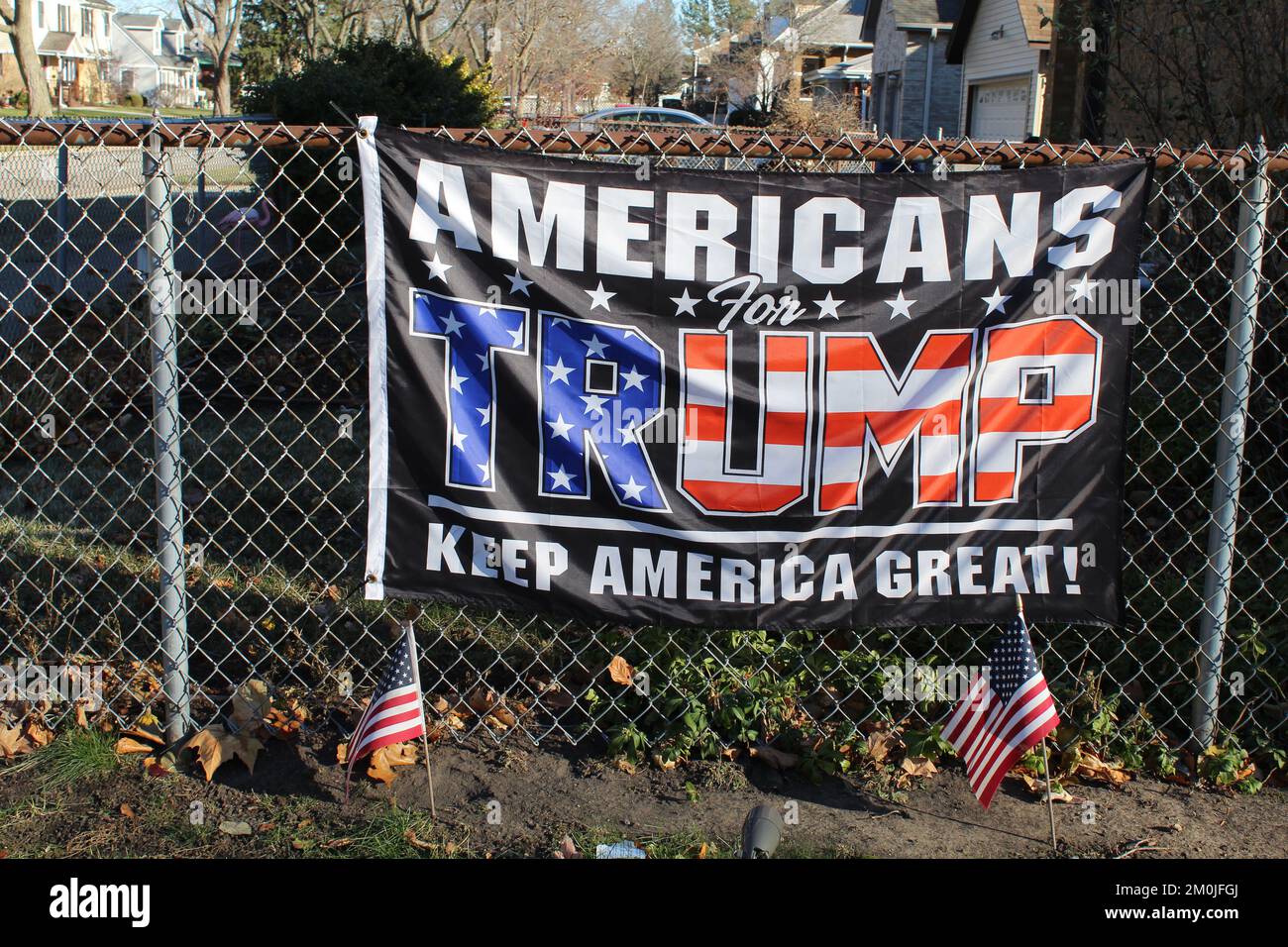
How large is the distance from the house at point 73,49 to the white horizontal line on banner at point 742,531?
78.4 m

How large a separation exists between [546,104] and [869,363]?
60802 mm

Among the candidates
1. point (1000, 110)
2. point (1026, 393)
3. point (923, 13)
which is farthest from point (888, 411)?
point (923, 13)

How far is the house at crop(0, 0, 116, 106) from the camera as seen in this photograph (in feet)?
269

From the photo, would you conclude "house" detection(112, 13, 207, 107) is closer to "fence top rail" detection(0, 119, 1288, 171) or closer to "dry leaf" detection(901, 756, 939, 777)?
"fence top rail" detection(0, 119, 1288, 171)

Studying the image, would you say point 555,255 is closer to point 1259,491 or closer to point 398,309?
point 398,309

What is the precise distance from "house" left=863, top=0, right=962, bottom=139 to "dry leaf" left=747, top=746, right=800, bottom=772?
3326cm

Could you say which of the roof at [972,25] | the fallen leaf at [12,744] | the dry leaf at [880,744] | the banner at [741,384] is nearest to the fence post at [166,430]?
the fallen leaf at [12,744]

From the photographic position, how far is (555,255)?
11.8ft

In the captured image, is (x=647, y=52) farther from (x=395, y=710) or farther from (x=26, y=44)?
(x=395, y=710)

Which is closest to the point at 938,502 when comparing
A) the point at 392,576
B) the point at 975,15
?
the point at 392,576

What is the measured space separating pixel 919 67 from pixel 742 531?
1464 inches

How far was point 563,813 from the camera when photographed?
3.82 metres

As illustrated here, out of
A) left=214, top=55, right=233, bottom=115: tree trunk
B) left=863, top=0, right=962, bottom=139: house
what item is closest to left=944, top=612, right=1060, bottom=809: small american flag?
left=863, top=0, right=962, bottom=139: house
